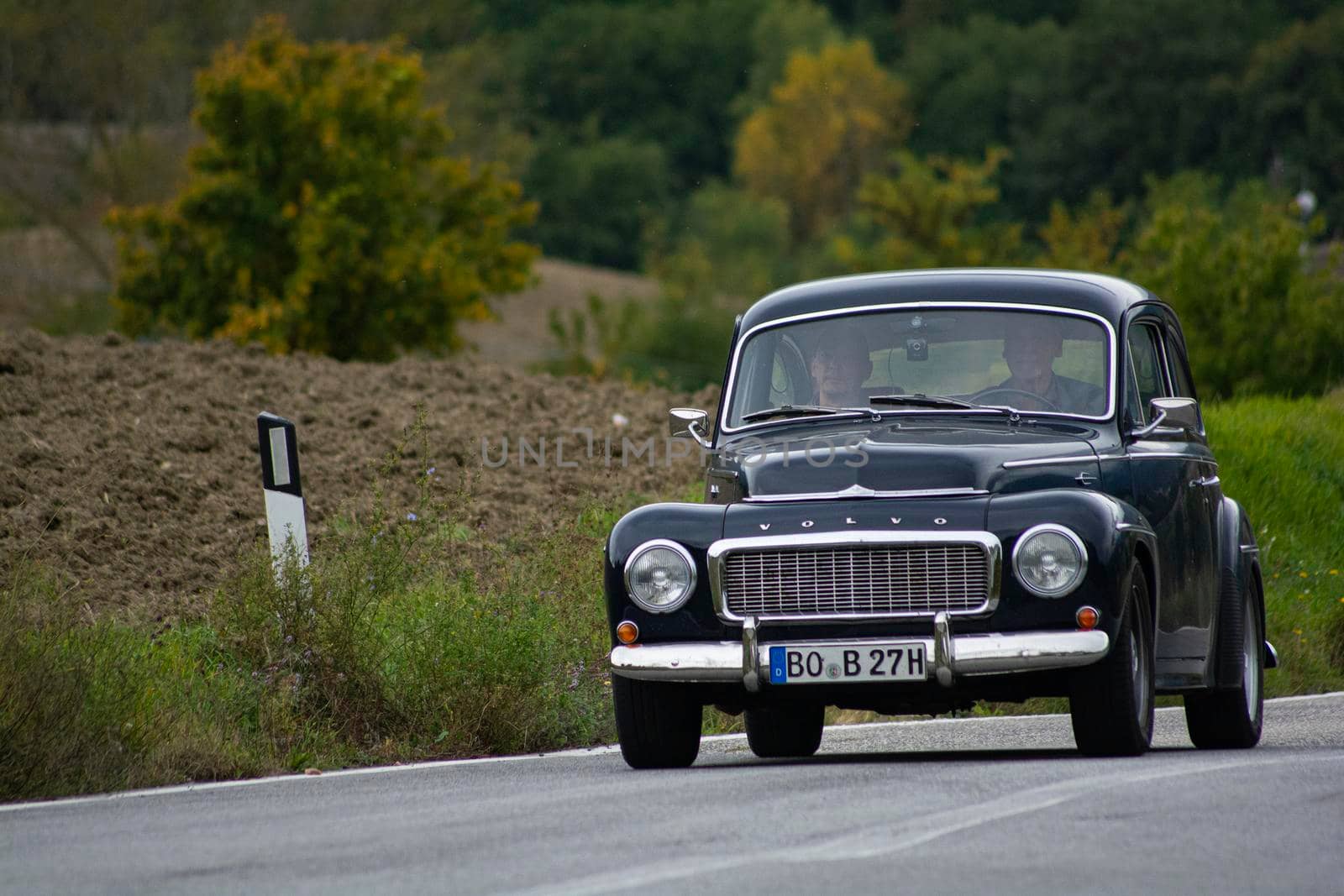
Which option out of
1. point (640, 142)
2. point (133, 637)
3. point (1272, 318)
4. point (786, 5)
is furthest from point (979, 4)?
point (133, 637)

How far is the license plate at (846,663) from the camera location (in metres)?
8.12

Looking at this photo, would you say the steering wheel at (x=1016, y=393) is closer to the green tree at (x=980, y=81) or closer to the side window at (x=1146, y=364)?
the side window at (x=1146, y=364)

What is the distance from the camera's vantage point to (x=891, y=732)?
11.3 metres

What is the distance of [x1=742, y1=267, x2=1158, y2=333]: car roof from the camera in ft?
32.1

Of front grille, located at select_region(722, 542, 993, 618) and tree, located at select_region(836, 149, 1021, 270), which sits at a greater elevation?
tree, located at select_region(836, 149, 1021, 270)

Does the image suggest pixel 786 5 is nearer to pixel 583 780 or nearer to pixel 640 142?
pixel 640 142

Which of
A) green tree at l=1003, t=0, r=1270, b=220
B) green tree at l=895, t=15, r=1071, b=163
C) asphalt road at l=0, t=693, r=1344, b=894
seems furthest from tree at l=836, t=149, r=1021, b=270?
asphalt road at l=0, t=693, r=1344, b=894

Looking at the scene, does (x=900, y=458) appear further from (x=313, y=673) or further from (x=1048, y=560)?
(x=313, y=673)

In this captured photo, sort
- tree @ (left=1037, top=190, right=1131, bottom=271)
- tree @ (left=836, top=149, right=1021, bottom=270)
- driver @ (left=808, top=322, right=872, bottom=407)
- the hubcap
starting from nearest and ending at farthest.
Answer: driver @ (left=808, top=322, right=872, bottom=407)
the hubcap
tree @ (left=836, top=149, right=1021, bottom=270)
tree @ (left=1037, top=190, right=1131, bottom=271)

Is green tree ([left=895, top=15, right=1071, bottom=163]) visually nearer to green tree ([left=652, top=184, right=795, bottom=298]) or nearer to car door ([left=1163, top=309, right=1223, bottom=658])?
green tree ([left=652, top=184, right=795, bottom=298])

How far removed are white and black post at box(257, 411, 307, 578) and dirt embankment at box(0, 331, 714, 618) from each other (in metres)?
1.88

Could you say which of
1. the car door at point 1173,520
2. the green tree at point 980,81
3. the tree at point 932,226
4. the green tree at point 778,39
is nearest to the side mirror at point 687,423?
the car door at point 1173,520

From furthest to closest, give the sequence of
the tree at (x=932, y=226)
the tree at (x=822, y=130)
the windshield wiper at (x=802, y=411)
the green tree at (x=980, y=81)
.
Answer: the tree at (x=822, y=130), the green tree at (x=980, y=81), the tree at (x=932, y=226), the windshield wiper at (x=802, y=411)

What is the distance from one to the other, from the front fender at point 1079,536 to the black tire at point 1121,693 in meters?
0.11
